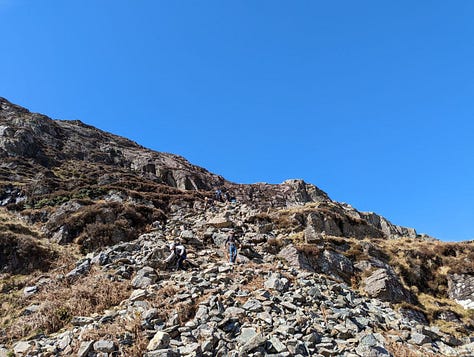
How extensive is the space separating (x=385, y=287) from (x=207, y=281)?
1204 cm

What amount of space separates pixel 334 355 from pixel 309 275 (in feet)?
25.4

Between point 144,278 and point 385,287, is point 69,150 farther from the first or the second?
point 385,287

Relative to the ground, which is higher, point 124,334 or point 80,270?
point 80,270

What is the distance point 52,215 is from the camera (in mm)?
29141

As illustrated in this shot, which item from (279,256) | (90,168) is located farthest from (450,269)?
(90,168)

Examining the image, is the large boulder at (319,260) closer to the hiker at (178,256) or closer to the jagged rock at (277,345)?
the hiker at (178,256)

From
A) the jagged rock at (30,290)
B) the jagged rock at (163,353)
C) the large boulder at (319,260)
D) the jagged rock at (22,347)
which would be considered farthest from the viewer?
the large boulder at (319,260)

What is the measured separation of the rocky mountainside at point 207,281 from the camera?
37.8 ft

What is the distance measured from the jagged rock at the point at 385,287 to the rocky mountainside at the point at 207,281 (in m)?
0.09

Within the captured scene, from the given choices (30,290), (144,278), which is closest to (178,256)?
(144,278)

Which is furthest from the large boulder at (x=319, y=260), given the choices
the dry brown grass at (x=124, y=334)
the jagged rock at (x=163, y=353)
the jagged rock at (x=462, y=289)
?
the jagged rock at (x=163, y=353)

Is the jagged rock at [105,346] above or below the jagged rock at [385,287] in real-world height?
below

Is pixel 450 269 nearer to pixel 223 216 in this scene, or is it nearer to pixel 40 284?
pixel 223 216

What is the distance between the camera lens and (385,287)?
68.6 ft
